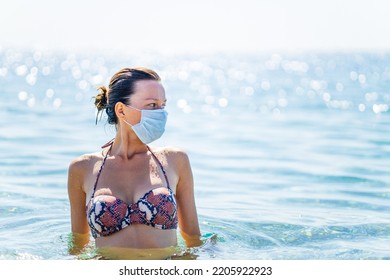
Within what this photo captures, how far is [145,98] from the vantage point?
19.1 feet

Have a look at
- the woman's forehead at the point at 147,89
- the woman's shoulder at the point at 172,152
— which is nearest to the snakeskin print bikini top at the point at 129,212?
the woman's shoulder at the point at 172,152

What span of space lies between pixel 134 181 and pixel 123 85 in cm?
66

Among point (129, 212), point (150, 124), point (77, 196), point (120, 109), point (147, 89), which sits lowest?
point (129, 212)

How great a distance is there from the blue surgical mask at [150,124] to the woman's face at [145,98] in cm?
4

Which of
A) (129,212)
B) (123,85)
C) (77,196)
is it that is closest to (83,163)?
(77,196)

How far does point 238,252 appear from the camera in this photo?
257 inches

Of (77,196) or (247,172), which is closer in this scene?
(77,196)

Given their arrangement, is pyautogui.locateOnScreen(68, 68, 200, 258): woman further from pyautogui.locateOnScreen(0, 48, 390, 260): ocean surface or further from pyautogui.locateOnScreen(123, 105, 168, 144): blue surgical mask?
pyautogui.locateOnScreen(0, 48, 390, 260): ocean surface

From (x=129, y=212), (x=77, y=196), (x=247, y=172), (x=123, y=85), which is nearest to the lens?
(x=129, y=212)

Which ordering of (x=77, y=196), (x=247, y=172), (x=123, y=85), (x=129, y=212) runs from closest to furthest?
(x=129, y=212)
(x=123, y=85)
(x=77, y=196)
(x=247, y=172)

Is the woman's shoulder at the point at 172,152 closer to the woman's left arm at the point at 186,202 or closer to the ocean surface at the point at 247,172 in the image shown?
the woman's left arm at the point at 186,202

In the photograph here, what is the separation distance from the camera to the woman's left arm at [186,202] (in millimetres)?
5961

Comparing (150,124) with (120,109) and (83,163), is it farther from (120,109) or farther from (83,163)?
(83,163)
